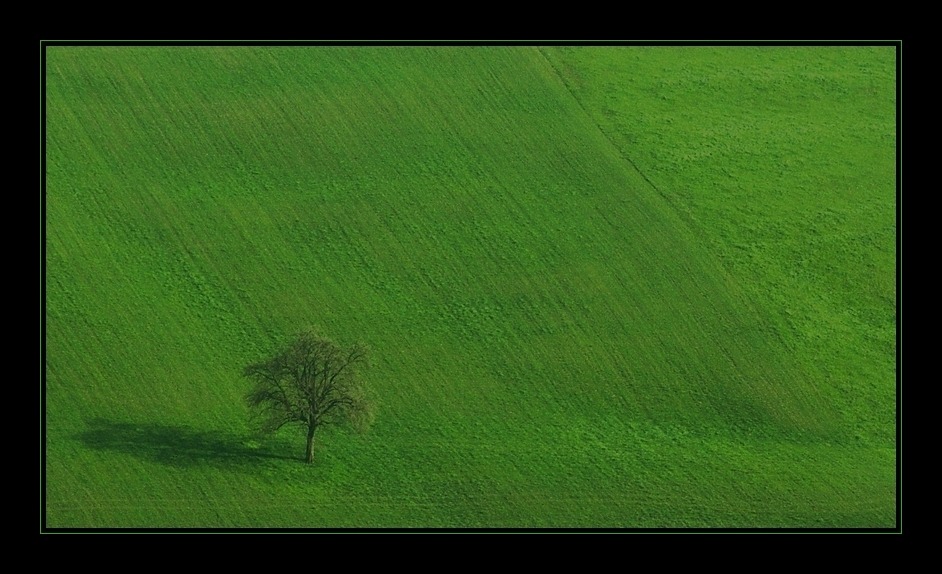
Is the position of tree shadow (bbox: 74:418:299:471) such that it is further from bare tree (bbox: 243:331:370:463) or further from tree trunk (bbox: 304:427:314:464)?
bare tree (bbox: 243:331:370:463)

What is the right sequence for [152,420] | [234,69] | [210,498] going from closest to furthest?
[210,498] < [152,420] < [234,69]

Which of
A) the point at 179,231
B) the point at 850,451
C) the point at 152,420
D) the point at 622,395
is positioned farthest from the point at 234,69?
the point at 850,451

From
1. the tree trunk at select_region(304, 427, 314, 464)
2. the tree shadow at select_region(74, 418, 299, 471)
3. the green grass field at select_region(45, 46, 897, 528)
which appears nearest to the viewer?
the tree shadow at select_region(74, 418, 299, 471)

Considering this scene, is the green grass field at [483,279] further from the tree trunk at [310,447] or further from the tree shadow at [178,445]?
the tree trunk at [310,447]

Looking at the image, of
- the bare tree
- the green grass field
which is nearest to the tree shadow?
the green grass field

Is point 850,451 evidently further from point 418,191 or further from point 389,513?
point 418,191
